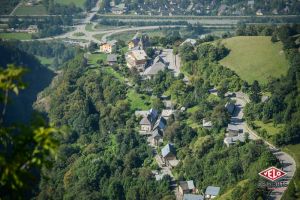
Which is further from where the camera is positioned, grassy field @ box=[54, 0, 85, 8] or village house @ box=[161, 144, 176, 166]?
grassy field @ box=[54, 0, 85, 8]

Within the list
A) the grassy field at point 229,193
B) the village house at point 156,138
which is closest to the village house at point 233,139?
the grassy field at point 229,193

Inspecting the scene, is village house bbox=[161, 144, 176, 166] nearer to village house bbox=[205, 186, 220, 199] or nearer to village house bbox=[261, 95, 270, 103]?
village house bbox=[205, 186, 220, 199]

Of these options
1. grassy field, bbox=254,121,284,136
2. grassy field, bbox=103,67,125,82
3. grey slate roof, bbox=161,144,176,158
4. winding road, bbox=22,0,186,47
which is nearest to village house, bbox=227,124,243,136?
grassy field, bbox=254,121,284,136

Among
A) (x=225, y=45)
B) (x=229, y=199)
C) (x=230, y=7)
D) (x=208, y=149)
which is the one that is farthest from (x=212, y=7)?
(x=229, y=199)

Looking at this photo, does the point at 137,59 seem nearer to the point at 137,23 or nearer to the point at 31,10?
the point at 137,23

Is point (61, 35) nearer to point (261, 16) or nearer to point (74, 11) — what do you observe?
point (74, 11)

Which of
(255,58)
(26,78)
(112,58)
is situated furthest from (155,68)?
(26,78)
